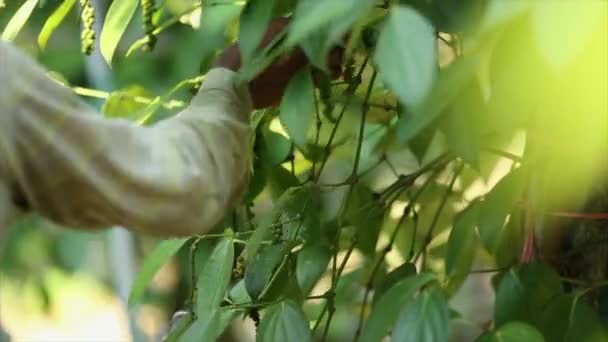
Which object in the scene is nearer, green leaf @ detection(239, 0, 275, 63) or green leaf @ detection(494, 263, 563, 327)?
green leaf @ detection(239, 0, 275, 63)

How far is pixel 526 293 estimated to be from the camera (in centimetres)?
75

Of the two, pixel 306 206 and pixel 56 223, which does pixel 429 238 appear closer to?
pixel 306 206

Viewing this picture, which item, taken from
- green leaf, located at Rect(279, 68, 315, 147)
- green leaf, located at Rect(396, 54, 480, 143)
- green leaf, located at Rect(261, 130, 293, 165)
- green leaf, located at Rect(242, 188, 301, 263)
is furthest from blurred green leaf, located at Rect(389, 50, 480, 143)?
green leaf, located at Rect(261, 130, 293, 165)

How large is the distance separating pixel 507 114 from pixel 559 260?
48cm

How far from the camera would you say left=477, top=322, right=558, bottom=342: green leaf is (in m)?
0.65

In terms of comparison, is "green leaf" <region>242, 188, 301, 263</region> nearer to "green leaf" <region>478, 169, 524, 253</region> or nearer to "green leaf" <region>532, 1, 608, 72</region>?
"green leaf" <region>478, 169, 524, 253</region>

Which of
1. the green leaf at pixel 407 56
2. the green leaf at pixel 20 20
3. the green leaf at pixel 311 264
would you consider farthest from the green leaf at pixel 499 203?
the green leaf at pixel 20 20

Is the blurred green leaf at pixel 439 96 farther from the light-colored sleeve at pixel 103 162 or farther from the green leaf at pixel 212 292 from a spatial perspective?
the green leaf at pixel 212 292

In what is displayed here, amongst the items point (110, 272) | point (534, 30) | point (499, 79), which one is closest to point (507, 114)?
point (499, 79)

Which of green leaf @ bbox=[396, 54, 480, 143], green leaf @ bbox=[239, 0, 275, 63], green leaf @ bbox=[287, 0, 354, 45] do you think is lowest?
green leaf @ bbox=[239, 0, 275, 63]

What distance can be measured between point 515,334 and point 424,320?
0.06 metres

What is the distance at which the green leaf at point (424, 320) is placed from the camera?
2.11 feet

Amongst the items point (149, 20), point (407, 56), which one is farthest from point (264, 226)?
point (407, 56)

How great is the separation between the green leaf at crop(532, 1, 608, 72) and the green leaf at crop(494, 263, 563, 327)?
33 cm
